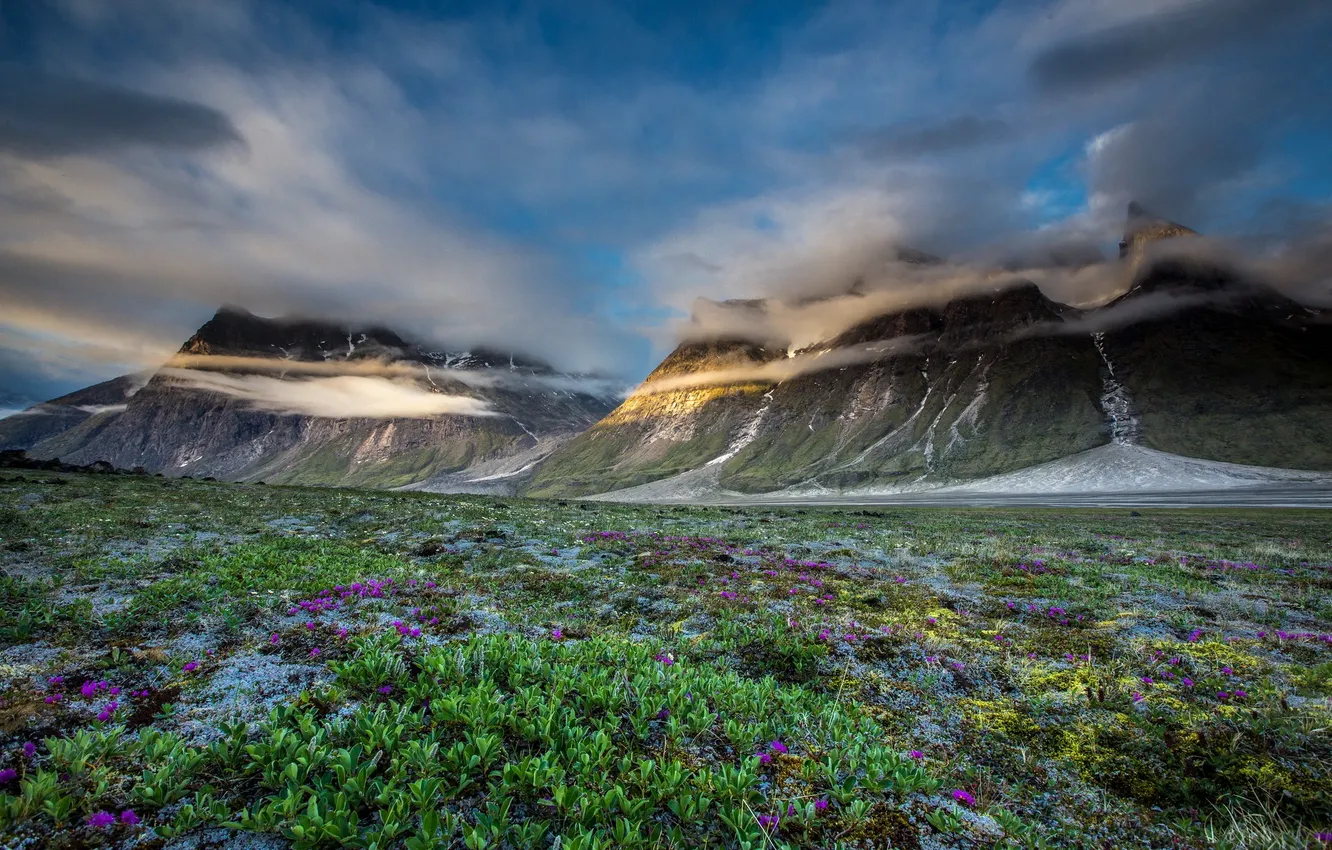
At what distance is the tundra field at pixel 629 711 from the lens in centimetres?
465

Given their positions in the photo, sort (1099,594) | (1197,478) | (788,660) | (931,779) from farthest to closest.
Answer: (1197,478) < (1099,594) < (788,660) < (931,779)

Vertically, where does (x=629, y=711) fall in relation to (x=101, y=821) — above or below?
below

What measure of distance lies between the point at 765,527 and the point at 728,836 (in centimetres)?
3255

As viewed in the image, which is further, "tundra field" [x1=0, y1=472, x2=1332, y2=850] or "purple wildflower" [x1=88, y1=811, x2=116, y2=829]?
"tundra field" [x1=0, y1=472, x2=1332, y2=850]

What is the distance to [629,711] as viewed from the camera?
260 inches

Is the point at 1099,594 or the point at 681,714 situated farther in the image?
the point at 1099,594

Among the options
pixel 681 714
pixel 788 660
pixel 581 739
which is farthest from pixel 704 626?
pixel 581 739

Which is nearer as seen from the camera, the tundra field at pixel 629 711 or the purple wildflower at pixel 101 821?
the purple wildflower at pixel 101 821

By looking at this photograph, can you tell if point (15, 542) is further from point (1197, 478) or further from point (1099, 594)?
point (1197, 478)

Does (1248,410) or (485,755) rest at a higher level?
(1248,410)

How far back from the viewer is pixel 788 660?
963cm

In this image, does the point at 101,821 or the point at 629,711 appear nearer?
the point at 101,821

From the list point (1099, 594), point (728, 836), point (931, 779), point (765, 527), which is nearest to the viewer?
point (728, 836)

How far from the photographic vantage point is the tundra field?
4648mm
